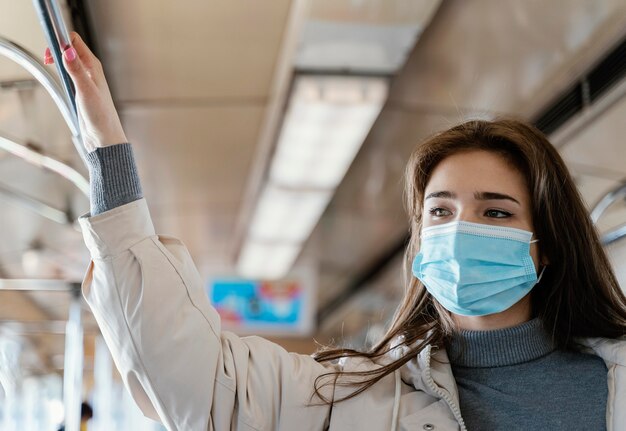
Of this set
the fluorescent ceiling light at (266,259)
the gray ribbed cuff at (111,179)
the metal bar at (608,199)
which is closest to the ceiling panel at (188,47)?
the metal bar at (608,199)

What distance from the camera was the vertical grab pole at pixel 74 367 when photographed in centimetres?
308

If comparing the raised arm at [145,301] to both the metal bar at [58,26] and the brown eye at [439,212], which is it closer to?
the metal bar at [58,26]

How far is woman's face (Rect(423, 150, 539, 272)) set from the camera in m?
1.94

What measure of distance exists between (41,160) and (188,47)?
1.54 m

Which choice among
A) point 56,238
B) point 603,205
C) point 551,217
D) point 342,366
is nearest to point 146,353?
point 342,366

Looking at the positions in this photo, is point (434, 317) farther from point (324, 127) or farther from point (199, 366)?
point (324, 127)

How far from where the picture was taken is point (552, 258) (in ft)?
6.71

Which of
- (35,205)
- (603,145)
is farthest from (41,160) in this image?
(603,145)

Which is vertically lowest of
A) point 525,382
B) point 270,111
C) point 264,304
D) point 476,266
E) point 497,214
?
point 525,382

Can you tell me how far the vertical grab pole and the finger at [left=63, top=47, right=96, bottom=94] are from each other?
1695mm

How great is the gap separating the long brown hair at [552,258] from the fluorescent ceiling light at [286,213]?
12.7 feet

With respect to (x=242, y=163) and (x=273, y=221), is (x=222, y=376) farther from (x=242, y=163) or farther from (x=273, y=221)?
(x=273, y=221)

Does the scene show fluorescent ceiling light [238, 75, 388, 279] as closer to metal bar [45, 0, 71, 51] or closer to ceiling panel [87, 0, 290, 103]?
ceiling panel [87, 0, 290, 103]

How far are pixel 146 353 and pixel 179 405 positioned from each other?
118mm
